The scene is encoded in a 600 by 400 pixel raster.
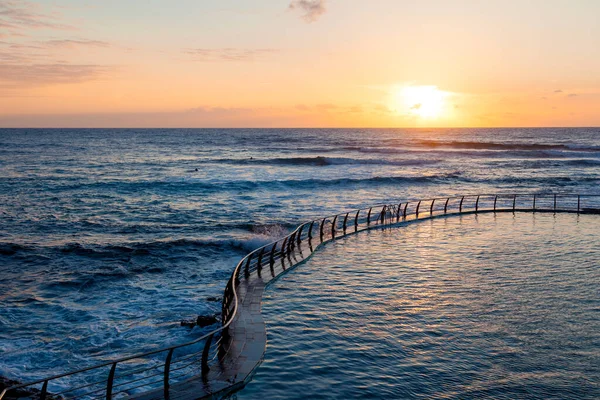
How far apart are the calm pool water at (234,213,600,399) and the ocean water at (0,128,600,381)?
4189 mm

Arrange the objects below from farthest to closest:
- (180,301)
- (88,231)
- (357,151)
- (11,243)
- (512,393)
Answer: (357,151) < (88,231) < (11,243) < (180,301) < (512,393)

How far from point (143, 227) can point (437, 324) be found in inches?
1021

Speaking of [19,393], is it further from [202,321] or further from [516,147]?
[516,147]

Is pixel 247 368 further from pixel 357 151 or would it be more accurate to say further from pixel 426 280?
pixel 357 151

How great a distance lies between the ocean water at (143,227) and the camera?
51.7 ft

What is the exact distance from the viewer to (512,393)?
9.74 metres

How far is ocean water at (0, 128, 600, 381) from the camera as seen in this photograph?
15.8 meters

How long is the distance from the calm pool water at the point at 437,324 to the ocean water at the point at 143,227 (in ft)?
13.7

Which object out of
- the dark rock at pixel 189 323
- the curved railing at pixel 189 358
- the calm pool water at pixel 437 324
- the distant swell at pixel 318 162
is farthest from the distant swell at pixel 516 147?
the dark rock at pixel 189 323

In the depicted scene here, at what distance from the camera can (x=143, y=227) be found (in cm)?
3484

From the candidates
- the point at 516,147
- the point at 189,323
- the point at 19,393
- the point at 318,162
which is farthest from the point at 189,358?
the point at 516,147

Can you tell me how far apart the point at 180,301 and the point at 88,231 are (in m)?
18.0

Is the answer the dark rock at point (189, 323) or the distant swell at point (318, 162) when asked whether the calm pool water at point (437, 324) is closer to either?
the dark rock at point (189, 323)

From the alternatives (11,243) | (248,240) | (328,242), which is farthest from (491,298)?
(11,243)
